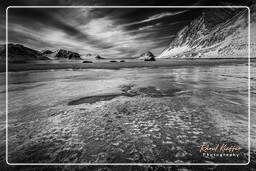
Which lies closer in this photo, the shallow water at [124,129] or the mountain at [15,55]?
the shallow water at [124,129]

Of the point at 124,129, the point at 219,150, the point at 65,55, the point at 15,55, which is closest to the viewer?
the point at 219,150

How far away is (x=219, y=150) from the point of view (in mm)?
2758

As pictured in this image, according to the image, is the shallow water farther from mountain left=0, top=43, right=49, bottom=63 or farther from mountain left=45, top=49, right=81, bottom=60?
mountain left=45, top=49, right=81, bottom=60

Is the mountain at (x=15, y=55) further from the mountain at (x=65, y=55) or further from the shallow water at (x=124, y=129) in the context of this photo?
the mountain at (x=65, y=55)

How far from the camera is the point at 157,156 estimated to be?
101 inches

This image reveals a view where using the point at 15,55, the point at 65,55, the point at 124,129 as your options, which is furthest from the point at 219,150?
the point at 65,55

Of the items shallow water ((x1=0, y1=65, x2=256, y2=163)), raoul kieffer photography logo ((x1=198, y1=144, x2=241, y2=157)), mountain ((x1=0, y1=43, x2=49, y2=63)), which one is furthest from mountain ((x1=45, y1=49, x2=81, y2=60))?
raoul kieffer photography logo ((x1=198, y1=144, x2=241, y2=157))

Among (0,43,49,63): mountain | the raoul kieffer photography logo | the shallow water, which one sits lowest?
the raoul kieffer photography logo

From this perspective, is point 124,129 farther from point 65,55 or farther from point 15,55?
point 65,55

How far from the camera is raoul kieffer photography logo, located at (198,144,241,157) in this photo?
8.74ft

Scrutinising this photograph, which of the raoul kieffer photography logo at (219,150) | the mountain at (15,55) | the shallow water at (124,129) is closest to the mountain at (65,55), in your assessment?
the mountain at (15,55)

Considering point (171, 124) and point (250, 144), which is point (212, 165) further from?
point (171, 124)

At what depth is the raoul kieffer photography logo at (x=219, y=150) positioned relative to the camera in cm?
266

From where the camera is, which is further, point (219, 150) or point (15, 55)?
point (15, 55)
